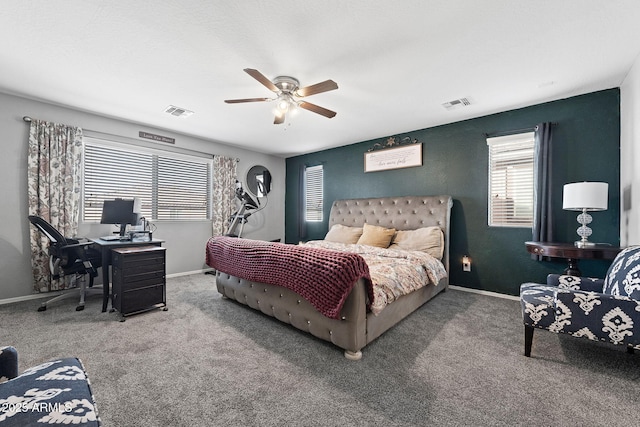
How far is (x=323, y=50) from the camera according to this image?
2.10 metres

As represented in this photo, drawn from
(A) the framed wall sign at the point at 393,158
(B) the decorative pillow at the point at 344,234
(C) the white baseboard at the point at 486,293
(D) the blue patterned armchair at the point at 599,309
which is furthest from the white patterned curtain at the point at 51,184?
(C) the white baseboard at the point at 486,293

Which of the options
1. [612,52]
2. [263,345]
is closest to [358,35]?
[612,52]

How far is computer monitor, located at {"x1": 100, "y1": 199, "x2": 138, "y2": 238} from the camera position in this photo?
10.6ft

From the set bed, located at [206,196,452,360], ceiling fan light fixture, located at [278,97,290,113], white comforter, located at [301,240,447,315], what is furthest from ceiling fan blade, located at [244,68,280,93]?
white comforter, located at [301,240,447,315]

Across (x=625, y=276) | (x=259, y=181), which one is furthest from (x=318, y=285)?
(x=259, y=181)

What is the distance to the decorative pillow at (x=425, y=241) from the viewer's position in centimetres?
346

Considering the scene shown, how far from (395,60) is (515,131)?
2.14 meters

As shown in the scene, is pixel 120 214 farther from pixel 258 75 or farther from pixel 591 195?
pixel 591 195

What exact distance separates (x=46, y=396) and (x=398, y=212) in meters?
4.00

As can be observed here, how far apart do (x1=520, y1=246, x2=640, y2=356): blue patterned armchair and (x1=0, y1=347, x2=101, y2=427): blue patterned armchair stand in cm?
251

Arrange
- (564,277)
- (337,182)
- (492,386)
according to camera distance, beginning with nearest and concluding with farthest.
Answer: (492,386)
(564,277)
(337,182)

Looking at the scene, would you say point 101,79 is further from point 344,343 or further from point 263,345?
point 344,343

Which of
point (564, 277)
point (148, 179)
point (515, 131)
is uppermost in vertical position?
point (515, 131)

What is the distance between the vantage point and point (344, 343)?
189 cm
